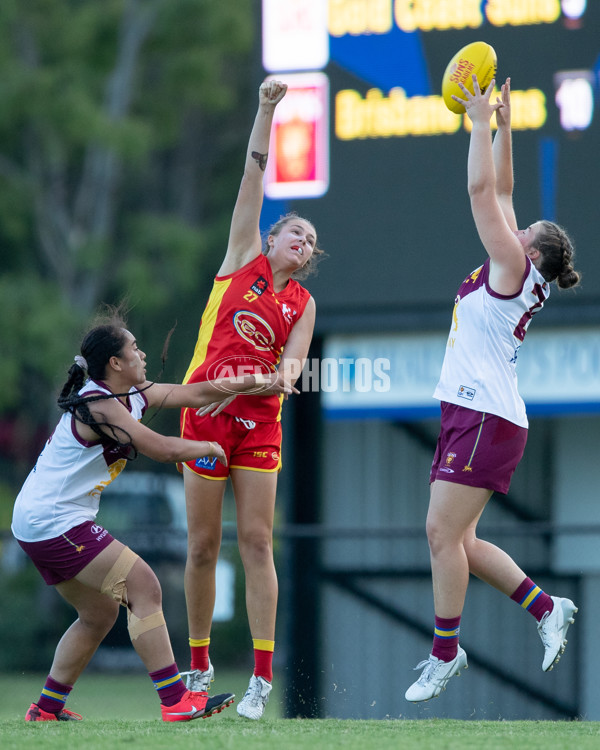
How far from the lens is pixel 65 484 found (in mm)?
4156

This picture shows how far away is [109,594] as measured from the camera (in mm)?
4137

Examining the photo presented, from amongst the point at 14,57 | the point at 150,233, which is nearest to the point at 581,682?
the point at 150,233

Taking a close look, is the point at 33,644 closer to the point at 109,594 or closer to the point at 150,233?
the point at 109,594

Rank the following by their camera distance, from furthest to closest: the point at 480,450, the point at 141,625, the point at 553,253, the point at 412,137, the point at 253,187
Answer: the point at 412,137 < the point at 253,187 < the point at 553,253 < the point at 480,450 < the point at 141,625

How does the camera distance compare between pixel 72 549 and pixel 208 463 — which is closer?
pixel 72 549

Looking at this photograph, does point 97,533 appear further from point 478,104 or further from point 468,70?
point 468,70

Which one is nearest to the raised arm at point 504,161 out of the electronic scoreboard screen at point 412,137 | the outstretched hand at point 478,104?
the outstretched hand at point 478,104

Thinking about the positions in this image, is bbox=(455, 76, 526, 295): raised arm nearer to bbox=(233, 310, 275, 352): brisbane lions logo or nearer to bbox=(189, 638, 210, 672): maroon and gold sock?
bbox=(233, 310, 275, 352): brisbane lions logo

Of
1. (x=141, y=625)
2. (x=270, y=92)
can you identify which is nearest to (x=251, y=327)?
(x=270, y=92)

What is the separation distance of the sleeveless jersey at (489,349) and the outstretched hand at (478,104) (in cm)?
55

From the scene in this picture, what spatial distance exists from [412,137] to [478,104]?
2212 millimetres

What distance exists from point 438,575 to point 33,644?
18.6 feet

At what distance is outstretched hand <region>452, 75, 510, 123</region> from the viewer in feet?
13.8

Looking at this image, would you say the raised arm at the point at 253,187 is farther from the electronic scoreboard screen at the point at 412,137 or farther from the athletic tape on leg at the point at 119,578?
the electronic scoreboard screen at the point at 412,137
